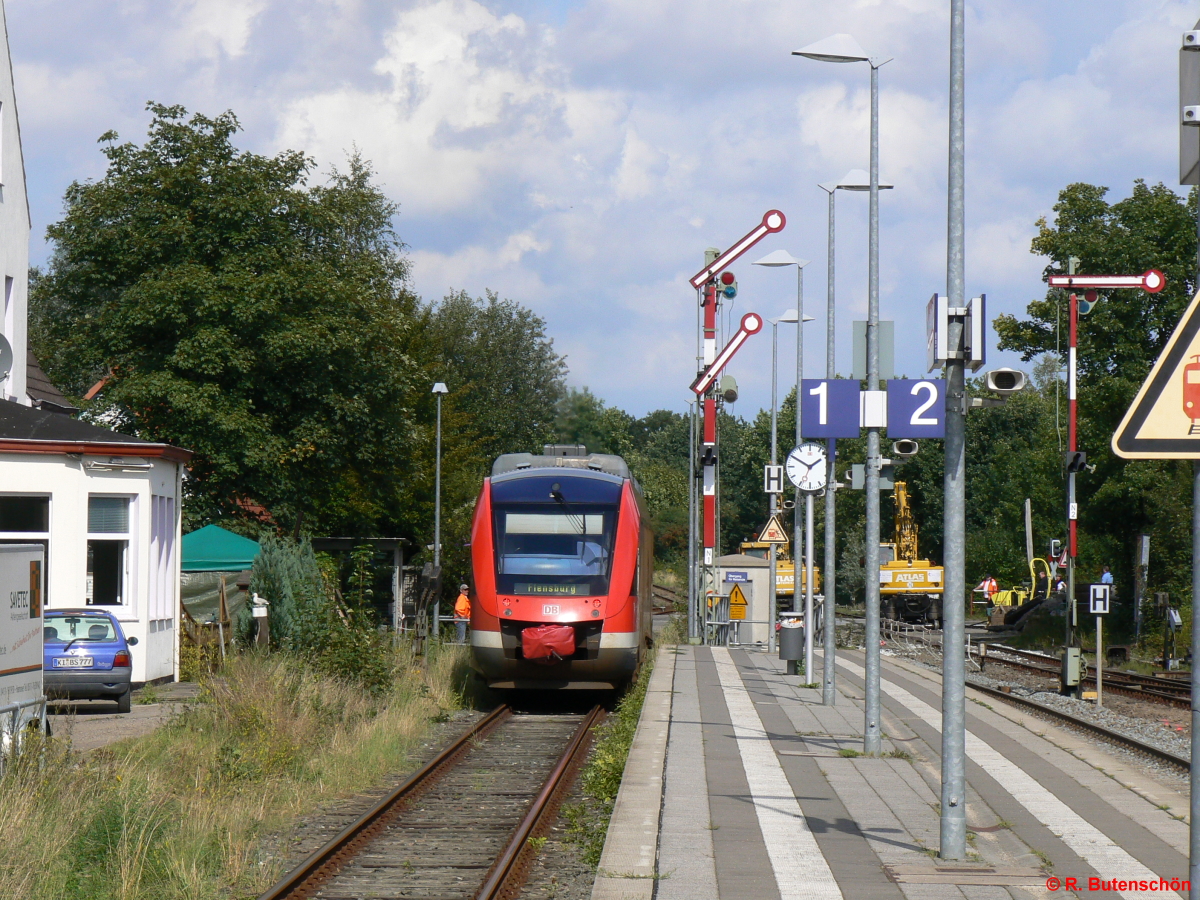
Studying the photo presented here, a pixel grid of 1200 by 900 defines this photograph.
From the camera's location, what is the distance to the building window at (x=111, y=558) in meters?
22.7

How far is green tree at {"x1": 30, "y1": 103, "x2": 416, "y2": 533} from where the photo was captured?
109 ft

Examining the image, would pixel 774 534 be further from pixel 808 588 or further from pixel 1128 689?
pixel 808 588

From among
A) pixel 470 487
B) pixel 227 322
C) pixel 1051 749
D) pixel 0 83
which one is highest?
pixel 0 83

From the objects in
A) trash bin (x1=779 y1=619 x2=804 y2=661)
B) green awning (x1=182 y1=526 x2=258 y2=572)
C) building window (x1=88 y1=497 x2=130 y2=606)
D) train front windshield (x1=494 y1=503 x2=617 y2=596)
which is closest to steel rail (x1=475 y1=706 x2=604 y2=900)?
train front windshield (x1=494 y1=503 x2=617 y2=596)

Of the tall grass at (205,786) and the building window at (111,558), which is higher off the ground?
the building window at (111,558)

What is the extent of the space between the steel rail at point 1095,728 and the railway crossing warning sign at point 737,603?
24.5ft

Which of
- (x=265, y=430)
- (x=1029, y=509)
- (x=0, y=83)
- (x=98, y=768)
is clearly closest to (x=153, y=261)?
(x=265, y=430)

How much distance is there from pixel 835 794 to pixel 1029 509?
2042 inches

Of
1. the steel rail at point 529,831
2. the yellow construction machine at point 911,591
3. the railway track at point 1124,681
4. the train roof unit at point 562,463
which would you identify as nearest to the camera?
the steel rail at point 529,831

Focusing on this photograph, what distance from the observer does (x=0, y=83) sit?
2802 cm

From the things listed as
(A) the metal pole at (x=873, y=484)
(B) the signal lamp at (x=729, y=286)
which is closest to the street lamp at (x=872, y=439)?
(A) the metal pole at (x=873, y=484)

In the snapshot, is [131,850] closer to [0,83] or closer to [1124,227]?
[0,83]

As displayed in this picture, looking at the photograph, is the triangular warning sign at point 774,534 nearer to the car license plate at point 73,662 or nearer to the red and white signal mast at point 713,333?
the red and white signal mast at point 713,333

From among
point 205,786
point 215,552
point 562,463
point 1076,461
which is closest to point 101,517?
point 562,463
